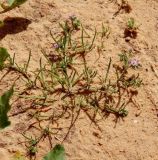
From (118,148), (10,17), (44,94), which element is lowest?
(118,148)

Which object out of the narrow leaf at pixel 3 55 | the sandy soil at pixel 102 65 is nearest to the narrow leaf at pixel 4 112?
the sandy soil at pixel 102 65

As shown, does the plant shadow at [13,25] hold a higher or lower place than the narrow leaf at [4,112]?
lower

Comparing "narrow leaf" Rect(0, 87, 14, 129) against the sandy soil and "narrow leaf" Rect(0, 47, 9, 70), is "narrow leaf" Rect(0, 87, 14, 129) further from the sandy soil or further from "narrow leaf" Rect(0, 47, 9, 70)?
"narrow leaf" Rect(0, 47, 9, 70)

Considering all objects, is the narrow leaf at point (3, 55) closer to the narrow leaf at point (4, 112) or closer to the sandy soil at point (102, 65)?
the sandy soil at point (102, 65)

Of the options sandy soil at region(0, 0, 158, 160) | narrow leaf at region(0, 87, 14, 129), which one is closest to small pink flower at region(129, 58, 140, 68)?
sandy soil at region(0, 0, 158, 160)

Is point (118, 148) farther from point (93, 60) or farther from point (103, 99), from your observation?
point (93, 60)

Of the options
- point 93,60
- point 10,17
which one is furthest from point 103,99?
point 10,17
